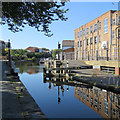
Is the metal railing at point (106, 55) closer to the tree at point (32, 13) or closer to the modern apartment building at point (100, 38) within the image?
the modern apartment building at point (100, 38)

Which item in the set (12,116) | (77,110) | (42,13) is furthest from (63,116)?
(42,13)

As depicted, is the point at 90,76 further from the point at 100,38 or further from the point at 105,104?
the point at 100,38

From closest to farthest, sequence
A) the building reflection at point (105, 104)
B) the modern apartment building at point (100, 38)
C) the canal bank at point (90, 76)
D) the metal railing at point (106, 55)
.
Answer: the building reflection at point (105, 104) → the canal bank at point (90, 76) → the metal railing at point (106, 55) → the modern apartment building at point (100, 38)

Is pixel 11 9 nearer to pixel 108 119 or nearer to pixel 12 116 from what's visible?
pixel 12 116

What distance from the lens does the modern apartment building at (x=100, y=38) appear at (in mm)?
19572

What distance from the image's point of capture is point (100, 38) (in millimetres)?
Result: 24531

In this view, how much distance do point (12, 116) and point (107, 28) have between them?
2241 centimetres

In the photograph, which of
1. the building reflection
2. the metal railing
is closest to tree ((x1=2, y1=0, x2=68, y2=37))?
the building reflection

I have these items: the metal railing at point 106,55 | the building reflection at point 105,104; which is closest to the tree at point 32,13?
the building reflection at point 105,104

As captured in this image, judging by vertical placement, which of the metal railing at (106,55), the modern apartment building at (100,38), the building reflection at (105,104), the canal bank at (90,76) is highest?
the modern apartment building at (100,38)

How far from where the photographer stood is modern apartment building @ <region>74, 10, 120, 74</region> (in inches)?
771

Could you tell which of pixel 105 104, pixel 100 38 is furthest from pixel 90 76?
pixel 100 38

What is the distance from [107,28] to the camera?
22.4 meters

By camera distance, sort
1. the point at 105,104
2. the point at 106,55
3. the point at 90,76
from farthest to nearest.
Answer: the point at 106,55
the point at 90,76
the point at 105,104
